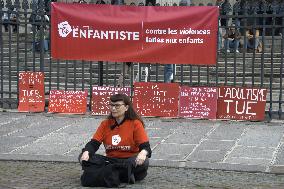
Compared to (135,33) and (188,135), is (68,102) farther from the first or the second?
(188,135)

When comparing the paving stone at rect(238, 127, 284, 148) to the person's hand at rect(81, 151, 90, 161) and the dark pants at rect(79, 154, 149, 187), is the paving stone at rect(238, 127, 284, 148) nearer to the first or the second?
the dark pants at rect(79, 154, 149, 187)

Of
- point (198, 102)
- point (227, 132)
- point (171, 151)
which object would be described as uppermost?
point (198, 102)

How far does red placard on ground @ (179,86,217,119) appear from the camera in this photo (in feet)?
41.6

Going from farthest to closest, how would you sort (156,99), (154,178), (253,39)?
(253,39) → (156,99) → (154,178)

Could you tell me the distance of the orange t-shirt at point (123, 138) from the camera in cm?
813

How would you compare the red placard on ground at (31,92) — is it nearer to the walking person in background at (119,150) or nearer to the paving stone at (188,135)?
the paving stone at (188,135)

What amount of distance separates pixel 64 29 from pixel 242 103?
3.63m

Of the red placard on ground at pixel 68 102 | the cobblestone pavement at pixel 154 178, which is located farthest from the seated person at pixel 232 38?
the cobblestone pavement at pixel 154 178

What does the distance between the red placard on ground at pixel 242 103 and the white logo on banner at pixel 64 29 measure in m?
3.08

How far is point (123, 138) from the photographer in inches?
321

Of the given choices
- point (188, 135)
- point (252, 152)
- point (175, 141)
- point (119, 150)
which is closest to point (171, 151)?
point (175, 141)

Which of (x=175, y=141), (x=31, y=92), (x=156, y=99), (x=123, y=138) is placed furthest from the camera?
(x=31, y=92)

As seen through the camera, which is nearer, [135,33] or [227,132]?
[227,132]

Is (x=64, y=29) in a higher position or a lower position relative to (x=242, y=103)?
higher
